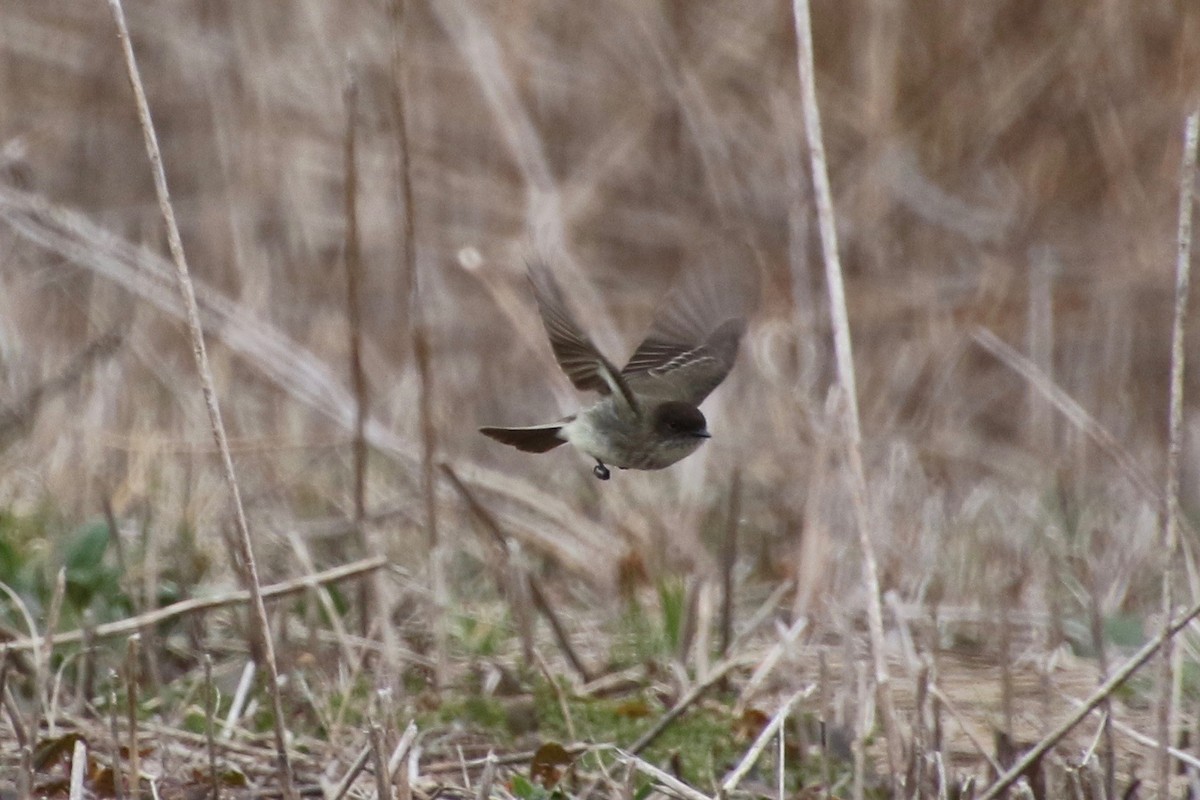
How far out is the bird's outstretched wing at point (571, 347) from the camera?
275 centimetres

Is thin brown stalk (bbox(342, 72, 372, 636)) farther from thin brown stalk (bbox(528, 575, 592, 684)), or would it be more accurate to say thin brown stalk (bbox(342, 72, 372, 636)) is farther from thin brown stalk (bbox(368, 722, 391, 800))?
thin brown stalk (bbox(368, 722, 391, 800))

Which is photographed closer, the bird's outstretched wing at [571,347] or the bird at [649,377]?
the bird's outstretched wing at [571,347]

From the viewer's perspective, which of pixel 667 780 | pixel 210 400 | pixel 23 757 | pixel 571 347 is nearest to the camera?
pixel 23 757

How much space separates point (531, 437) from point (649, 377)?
0.52m

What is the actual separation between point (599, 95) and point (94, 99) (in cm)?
242

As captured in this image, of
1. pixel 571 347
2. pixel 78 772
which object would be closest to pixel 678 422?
pixel 571 347

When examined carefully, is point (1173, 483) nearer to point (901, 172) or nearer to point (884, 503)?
point (884, 503)

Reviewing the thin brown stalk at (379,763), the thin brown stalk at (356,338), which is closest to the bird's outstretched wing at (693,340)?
the thin brown stalk at (356,338)

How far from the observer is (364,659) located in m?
3.72

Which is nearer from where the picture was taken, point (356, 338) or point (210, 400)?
point (210, 400)

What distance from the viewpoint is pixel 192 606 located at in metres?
3.28

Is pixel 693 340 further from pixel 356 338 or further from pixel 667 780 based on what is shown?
pixel 667 780

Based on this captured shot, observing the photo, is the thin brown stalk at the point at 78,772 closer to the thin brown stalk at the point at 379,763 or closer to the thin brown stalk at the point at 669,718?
the thin brown stalk at the point at 379,763

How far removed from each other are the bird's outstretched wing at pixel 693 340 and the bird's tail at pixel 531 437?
0.33 meters
